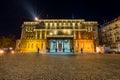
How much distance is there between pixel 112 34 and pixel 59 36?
69.2 ft

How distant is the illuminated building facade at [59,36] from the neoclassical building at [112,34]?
5.86m

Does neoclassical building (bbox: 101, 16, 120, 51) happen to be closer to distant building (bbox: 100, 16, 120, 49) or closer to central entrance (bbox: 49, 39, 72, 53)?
A: distant building (bbox: 100, 16, 120, 49)

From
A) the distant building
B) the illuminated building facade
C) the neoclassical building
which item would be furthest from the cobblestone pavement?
the distant building

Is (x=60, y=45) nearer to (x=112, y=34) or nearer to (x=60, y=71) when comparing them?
(x=112, y=34)

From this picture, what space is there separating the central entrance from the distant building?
56.6 ft

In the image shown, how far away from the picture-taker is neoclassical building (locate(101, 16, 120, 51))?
53.5 meters

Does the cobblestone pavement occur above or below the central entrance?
below

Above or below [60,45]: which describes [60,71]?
below

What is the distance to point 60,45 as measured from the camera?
55.3m

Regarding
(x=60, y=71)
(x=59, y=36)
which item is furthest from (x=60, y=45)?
(x=60, y=71)

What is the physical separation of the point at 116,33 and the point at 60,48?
2179 centimetres

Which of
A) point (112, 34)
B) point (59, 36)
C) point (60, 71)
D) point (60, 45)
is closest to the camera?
point (60, 71)

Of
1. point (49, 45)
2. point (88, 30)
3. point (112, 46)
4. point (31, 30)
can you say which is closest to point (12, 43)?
point (31, 30)

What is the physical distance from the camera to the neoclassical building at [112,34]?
53.5 m
